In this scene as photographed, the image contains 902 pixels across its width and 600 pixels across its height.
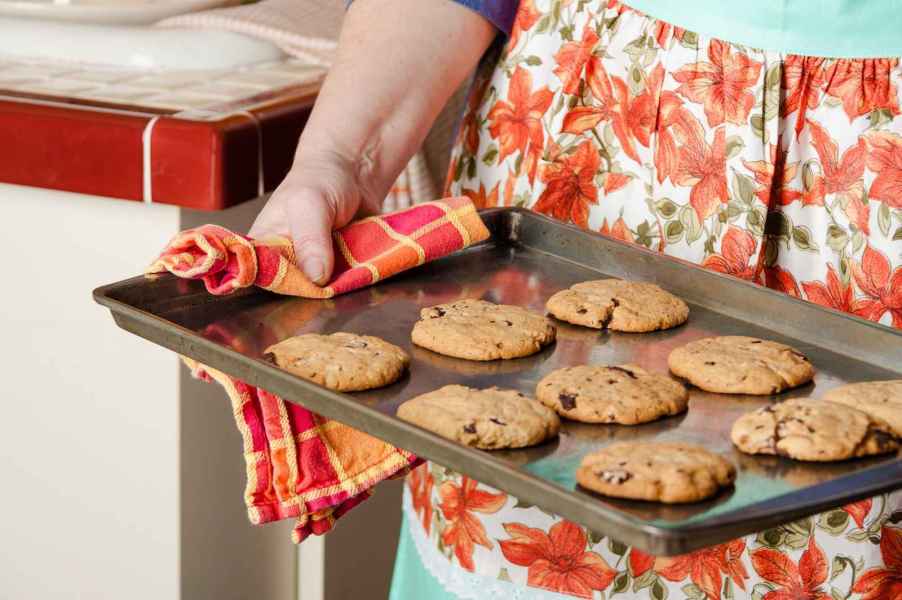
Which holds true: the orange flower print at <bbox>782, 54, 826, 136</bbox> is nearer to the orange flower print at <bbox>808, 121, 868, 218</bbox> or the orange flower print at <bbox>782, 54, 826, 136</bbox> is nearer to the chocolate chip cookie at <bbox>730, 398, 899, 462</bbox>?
the orange flower print at <bbox>808, 121, 868, 218</bbox>

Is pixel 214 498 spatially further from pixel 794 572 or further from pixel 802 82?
pixel 802 82

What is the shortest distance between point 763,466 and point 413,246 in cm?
43

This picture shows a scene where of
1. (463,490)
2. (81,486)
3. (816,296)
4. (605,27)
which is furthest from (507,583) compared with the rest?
(81,486)

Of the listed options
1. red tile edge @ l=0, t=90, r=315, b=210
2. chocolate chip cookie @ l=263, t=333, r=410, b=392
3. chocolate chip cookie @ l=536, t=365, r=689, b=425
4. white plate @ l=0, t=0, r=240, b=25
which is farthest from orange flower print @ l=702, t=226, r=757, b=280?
white plate @ l=0, t=0, r=240, b=25

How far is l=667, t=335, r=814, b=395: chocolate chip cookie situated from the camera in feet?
2.87

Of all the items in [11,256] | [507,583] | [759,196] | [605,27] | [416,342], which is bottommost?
[507,583]

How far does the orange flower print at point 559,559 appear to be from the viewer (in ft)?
3.46

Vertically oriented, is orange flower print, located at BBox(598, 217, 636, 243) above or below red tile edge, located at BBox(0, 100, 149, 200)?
above

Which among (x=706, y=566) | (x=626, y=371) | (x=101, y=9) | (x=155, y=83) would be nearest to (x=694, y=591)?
(x=706, y=566)

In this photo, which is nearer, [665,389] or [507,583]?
[665,389]

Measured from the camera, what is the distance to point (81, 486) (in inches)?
57.4

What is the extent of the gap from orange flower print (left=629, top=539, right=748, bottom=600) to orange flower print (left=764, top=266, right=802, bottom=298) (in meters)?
0.22

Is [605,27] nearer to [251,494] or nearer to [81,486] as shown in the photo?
[251,494]

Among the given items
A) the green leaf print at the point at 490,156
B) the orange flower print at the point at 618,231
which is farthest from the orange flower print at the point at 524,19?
the orange flower print at the point at 618,231
